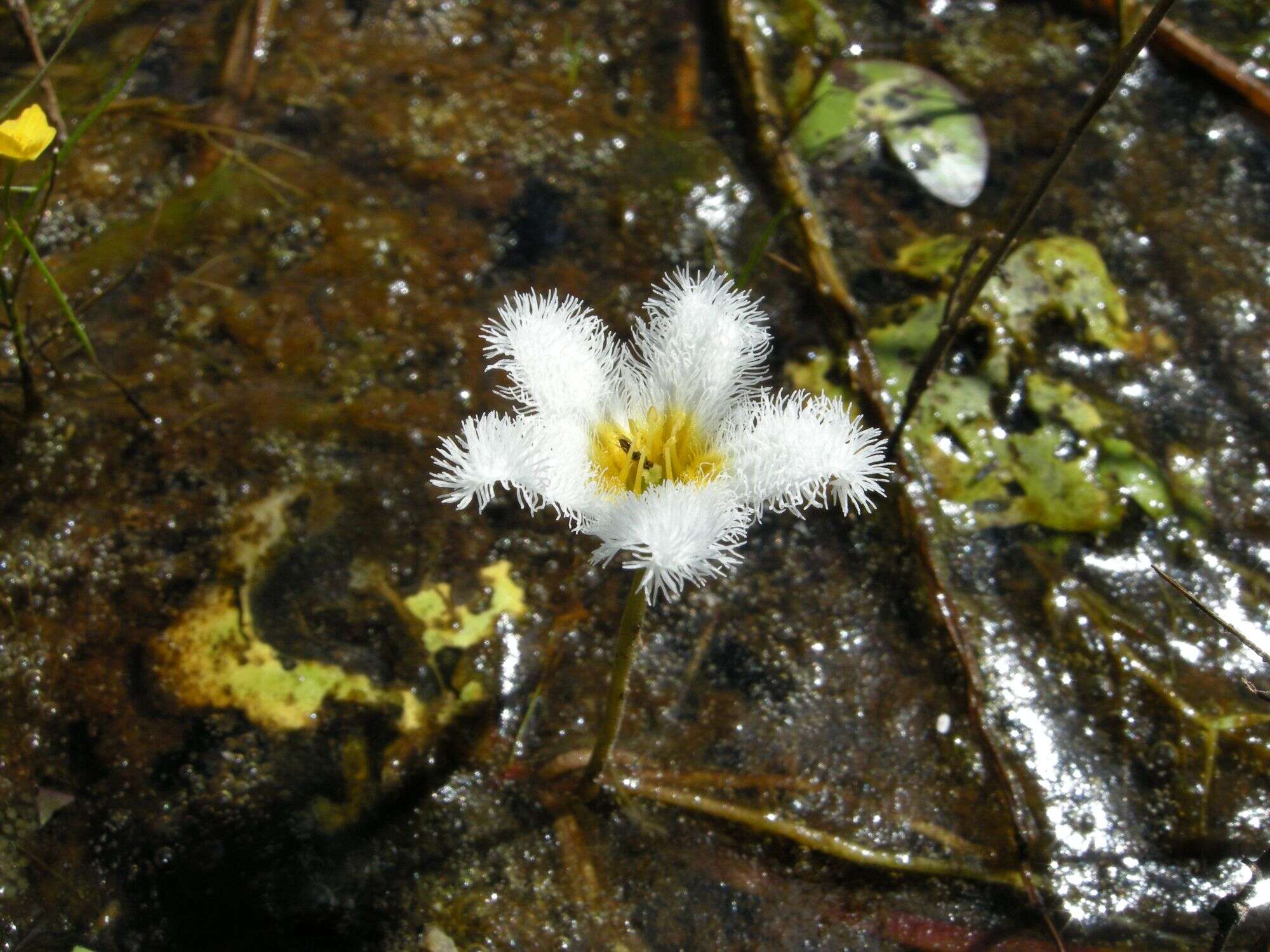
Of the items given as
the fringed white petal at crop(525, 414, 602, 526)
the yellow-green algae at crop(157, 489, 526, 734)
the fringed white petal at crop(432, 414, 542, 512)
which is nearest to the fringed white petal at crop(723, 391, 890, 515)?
the fringed white petal at crop(525, 414, 602, 526)

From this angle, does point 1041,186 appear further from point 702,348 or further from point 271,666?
point 271,666

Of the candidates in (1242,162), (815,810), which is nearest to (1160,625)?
(815,810)

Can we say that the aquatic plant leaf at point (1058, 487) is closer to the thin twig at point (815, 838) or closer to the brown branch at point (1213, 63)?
the thin twig at point (815, 838)

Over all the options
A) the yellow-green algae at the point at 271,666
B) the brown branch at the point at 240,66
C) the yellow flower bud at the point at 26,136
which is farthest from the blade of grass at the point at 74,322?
the brown branch at the point at 240,66

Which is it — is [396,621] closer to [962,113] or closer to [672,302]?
[672,302]

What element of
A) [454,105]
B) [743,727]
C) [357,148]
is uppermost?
[454,105]

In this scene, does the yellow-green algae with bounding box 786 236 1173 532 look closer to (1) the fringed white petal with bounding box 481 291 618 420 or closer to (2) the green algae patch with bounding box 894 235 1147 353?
(2) the green algae patch with bounding box 894 235 1147 353

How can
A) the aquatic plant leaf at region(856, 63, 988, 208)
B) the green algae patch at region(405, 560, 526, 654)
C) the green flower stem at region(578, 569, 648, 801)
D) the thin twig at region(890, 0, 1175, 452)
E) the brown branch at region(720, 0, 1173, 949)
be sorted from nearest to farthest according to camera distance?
the green flower stem at region(578, 569, 648, 801) → the thin twig at region(890, 0, 1175, 452) → the brown branch at region(720, 0, 1173, 949) → the green algae patch at region(405, 560, 526, 654) → the aquatic plant leaf at region(856, 63, 988, 208)
